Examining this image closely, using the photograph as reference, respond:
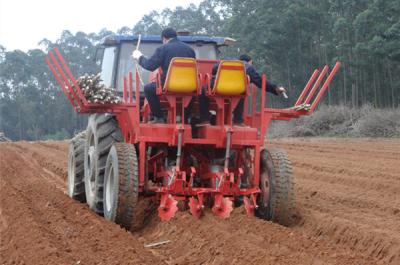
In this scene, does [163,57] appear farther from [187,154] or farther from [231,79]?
[187,154]

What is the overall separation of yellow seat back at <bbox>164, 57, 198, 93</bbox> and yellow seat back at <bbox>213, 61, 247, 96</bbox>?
24cm

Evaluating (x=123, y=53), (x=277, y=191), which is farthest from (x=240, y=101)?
(x=123, y=53)

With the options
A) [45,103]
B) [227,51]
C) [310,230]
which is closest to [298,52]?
[227,51]

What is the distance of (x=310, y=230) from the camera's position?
262 inches

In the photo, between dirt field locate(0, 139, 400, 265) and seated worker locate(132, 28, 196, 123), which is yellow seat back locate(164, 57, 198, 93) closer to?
seated worker locate(132, 28, 196, 123)

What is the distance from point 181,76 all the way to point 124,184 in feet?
3.98

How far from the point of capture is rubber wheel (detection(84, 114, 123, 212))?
7.34m

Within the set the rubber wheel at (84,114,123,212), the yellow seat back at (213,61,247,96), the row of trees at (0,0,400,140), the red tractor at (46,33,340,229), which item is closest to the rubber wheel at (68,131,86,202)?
the rubber wheel at (84,114,123,212)

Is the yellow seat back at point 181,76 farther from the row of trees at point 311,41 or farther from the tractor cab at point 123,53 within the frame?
the row of trees at point 311,41

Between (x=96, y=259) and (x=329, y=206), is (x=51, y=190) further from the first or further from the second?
(x=96, y=259)

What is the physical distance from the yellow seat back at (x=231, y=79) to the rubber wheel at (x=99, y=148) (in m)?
1.43

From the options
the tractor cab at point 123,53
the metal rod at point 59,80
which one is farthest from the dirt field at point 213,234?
the tractor cab at point 123,53

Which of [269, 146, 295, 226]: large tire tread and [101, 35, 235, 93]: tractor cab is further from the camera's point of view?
[101, 35, 235, 93]: tractor cab

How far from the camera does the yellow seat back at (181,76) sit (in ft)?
21.2
